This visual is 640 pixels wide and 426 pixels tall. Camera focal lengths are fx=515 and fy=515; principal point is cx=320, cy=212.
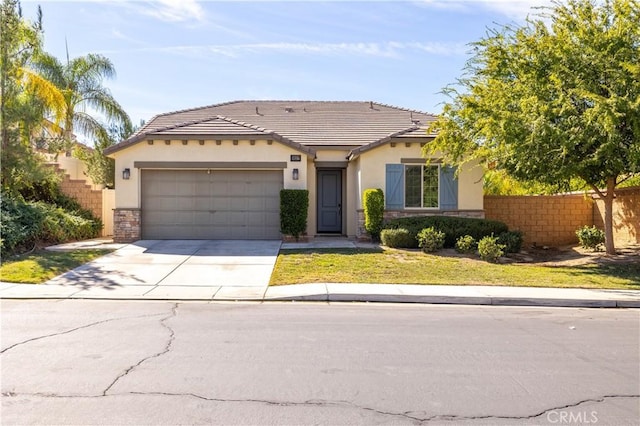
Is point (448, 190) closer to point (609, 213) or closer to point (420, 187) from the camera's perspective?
point (420, 187)

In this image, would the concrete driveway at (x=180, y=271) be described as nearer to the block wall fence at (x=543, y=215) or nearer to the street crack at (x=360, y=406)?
the street crack at (x=360, y=406)

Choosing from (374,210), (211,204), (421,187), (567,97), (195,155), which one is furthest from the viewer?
(421,187)

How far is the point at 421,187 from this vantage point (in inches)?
701

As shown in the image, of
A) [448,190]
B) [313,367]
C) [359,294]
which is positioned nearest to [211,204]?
[448,190]

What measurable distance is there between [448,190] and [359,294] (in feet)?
29.9

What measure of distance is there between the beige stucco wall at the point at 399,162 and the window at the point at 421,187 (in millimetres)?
552

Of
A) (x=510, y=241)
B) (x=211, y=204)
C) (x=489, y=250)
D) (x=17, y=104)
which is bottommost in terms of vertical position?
(x=489, y=250)

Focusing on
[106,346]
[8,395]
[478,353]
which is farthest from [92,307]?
[478,353]

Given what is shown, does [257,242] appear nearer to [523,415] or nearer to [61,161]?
[61,161]

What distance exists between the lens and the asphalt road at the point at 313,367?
418 cm

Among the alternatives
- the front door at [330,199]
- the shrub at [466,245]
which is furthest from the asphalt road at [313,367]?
the front door at [330,199]

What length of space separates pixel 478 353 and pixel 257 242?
1156 centimetres

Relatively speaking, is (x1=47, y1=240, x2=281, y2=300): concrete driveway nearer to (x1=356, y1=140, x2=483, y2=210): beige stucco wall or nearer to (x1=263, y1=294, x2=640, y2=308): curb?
(x1=263, y1=294, x2=640, y2=308): curb

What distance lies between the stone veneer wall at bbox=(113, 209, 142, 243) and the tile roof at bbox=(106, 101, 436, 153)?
2103mm
